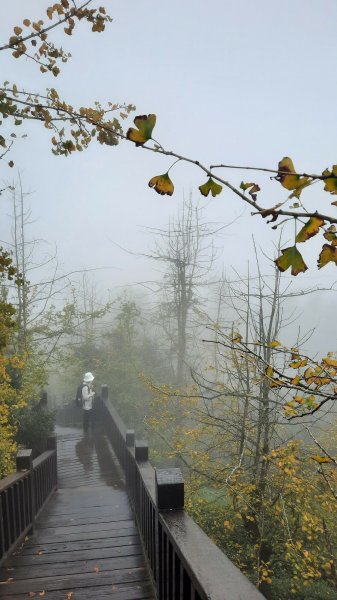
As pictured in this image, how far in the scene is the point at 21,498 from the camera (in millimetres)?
4793

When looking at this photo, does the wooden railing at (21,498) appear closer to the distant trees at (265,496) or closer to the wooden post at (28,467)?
the wooden post at (28,467)

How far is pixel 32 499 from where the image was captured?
5.29m

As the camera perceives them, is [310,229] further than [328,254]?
No

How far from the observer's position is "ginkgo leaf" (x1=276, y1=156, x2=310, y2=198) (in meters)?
1.15

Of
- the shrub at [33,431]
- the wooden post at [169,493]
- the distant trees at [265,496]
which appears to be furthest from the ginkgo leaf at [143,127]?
the shrub at [33,431]

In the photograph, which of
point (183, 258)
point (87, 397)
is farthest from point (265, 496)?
point (183, 258)

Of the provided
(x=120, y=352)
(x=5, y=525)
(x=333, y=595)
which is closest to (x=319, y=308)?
(x=120, y=352)

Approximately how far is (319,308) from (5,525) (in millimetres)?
94961

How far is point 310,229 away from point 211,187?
0.34 metres

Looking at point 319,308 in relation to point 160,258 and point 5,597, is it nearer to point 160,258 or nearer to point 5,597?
point 160,258

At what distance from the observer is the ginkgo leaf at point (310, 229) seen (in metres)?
1.20

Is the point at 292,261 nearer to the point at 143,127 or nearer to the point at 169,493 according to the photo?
the point at 143,127

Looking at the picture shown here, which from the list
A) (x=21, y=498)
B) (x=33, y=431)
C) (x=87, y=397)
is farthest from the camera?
(x=87, y=397)

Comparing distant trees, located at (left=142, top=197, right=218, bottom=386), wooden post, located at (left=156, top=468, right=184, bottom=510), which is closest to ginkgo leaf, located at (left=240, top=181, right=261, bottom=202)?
wooden post, located at (left=156, top=468, right=184, bottom=510)
